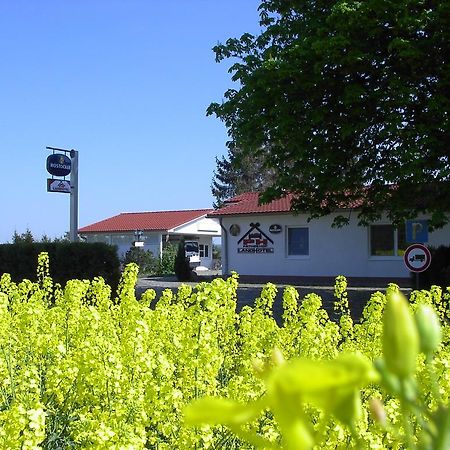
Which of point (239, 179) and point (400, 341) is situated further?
point (239, 179)


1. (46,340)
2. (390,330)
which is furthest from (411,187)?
(390,330)

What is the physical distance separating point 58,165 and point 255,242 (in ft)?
30.1

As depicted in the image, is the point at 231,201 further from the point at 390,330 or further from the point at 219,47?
the point at 390,330

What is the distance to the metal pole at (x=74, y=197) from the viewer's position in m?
19.6

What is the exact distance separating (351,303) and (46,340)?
11867mm

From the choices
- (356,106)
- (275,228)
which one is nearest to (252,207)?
(275,228)

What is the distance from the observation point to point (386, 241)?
77.9ft

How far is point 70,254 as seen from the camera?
15828mm

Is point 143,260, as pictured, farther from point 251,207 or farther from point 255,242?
point 255,242

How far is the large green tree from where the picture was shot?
12.3m

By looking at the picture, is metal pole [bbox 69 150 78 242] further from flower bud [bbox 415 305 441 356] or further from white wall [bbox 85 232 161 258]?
flower bud [bbox 415 305 441 356]

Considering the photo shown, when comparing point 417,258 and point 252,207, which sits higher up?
point 252,207

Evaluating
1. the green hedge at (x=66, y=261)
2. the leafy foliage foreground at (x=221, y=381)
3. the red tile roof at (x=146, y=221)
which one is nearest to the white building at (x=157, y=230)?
the red tile roof at (x=146, y=221)

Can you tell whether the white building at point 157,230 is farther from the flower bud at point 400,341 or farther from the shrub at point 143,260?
the flower bud at point 400,341
